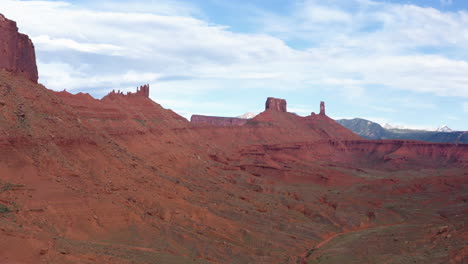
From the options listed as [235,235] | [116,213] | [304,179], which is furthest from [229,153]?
[116,213]

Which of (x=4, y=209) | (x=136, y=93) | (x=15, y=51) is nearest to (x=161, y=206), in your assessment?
(x=4, y=209)

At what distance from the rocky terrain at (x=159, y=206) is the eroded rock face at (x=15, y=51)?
31 cm

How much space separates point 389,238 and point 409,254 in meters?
7.94

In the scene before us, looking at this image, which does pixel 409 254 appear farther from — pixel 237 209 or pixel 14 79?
pixel 14 79

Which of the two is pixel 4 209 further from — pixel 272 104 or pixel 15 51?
pixel 272 104

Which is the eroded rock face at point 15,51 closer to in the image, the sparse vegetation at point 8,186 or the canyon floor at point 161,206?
the canyon floor at point 161,206

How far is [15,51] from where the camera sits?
52.2m

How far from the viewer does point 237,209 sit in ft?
203

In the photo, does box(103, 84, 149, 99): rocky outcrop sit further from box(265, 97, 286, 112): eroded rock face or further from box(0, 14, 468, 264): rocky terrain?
box(265, 97, 286, 112): eroded rock face

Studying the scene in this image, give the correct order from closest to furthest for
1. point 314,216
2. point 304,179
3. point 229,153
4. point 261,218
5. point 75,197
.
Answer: point 75,197
point 261,218
point 314,216
point 304,179
point 229,153

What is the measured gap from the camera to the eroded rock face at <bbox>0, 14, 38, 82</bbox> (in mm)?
50688

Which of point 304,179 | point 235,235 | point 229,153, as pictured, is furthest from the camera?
point 229,153

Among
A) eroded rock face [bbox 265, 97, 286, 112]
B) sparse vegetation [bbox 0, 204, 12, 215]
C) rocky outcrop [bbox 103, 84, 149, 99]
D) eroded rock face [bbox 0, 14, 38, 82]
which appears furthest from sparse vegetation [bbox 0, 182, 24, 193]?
eroded rock face [bbox 265, 97, 286, 112]

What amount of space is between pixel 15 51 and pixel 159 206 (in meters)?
22.2
